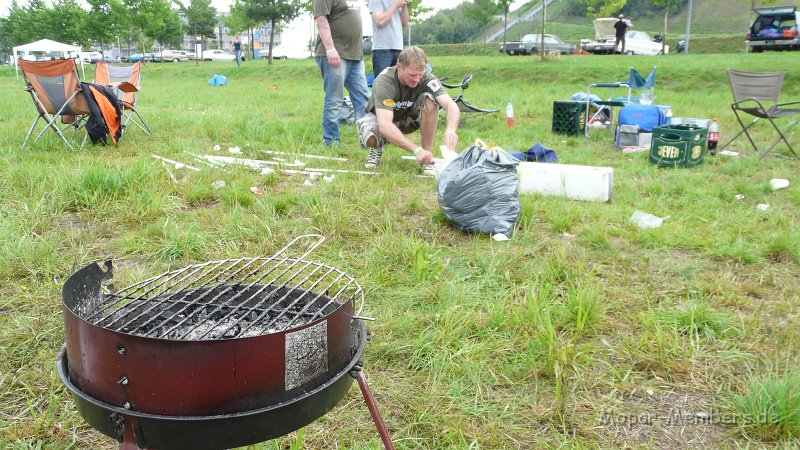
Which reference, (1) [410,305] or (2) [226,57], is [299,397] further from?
(2) [226,57]

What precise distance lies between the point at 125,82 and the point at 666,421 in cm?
624

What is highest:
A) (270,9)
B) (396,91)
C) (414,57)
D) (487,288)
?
(270,9)

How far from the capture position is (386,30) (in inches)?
229

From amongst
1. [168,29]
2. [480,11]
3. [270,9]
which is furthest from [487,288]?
[168,29]

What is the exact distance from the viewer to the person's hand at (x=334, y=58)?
5336 millimetres

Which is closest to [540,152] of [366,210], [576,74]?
[366,210]

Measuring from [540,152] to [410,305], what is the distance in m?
3.14

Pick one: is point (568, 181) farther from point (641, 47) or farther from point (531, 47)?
point (531, 47)

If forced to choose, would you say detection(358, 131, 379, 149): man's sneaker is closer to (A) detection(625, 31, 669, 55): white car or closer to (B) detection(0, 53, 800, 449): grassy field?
(B) detection(0, 53, 800, 449): grassy field

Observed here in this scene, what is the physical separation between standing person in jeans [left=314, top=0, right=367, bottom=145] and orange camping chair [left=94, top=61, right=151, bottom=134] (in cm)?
215

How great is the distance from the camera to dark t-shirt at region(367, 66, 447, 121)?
15.7 feet

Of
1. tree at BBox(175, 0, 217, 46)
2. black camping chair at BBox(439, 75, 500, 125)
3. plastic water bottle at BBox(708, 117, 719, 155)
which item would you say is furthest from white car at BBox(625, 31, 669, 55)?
tree at BBox(175, 0, 217, 46)

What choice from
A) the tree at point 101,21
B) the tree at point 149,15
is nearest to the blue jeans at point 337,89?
the tree at point 149,15

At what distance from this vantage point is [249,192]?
4004 mm
